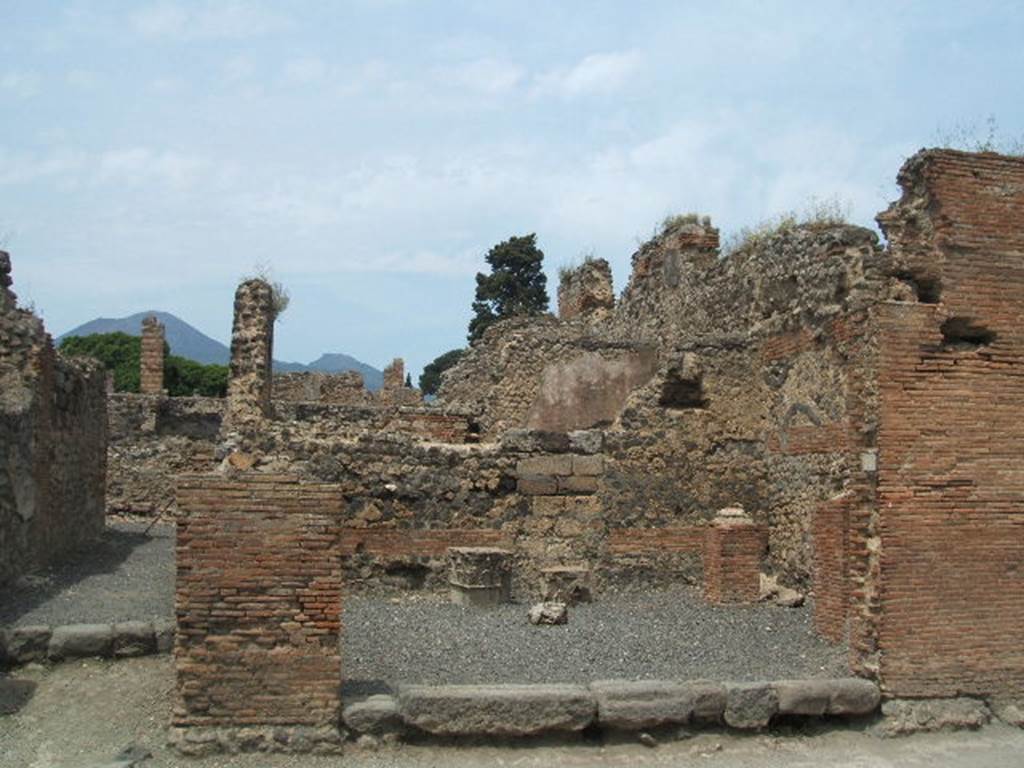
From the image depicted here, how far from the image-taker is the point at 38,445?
12.2 meters

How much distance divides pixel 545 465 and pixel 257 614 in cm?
614

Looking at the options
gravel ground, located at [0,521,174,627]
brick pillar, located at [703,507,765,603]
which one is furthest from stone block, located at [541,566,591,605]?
gravel ground, located at [0,521,174,627]

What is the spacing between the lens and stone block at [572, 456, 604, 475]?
13.0 meters

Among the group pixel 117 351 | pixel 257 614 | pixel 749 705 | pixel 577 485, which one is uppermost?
pixel 117 351

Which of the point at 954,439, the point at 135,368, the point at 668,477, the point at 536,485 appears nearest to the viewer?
the point at 954,439

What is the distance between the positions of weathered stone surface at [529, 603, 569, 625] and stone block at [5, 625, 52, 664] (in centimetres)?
445

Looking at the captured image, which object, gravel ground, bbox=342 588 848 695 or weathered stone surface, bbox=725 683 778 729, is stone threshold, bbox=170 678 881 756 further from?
gravel ground, bbox=342 588 848 695

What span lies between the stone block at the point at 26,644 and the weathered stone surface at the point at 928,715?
6479 mm

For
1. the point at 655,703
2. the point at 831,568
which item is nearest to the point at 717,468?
the point at 831,568

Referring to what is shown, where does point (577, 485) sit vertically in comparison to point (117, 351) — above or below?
below

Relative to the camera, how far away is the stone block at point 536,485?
12727mm

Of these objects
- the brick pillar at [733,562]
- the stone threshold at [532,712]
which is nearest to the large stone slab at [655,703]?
the stone threshold at [532,712]

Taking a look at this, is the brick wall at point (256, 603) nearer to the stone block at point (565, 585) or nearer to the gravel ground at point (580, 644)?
the gravel ground at point (580, 644)

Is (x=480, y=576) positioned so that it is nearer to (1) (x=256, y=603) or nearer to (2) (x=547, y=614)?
(2) (x=547, y=614)
